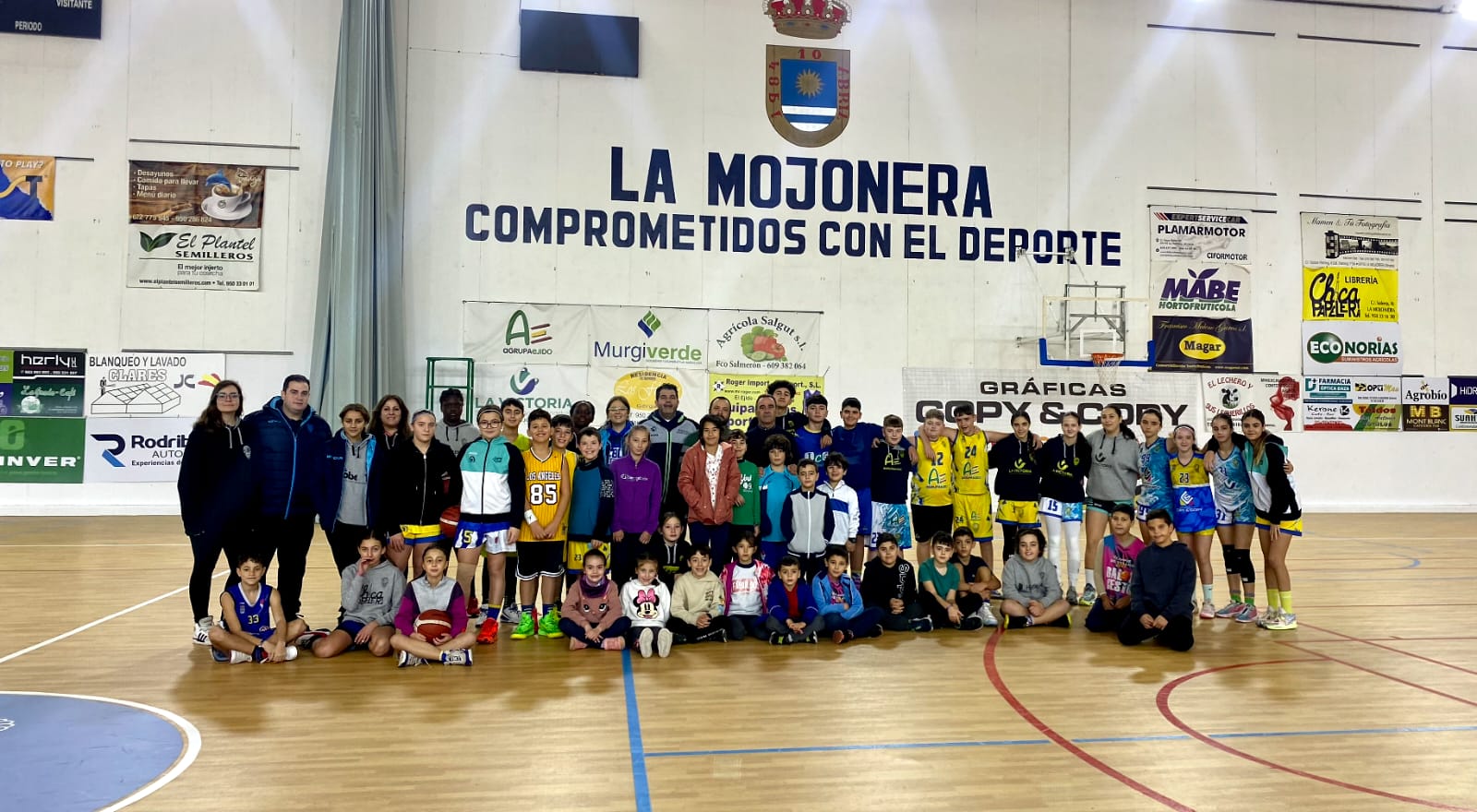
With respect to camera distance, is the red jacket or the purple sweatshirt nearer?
the purple sweatshirt

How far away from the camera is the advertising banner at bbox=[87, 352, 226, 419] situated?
13.2 m

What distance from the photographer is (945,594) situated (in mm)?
7133

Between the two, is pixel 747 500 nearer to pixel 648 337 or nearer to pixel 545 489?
pixel 545 489

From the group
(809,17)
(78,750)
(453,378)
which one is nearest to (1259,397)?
(809,17)

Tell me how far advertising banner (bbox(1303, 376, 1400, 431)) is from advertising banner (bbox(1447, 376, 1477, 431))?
1.01 m

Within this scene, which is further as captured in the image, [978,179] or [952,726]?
[978,179]

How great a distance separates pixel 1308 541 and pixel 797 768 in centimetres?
1107

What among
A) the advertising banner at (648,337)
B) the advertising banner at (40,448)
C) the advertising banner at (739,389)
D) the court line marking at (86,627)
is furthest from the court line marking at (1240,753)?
the advertising banner at (40,448)

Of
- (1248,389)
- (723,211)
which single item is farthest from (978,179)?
(1248,389)

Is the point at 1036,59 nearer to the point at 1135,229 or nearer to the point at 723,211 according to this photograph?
the point at 1135,229

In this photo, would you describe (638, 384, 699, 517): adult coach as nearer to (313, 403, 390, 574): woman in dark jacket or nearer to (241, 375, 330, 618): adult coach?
(313, 403, 390, 574): woman in dark jacket

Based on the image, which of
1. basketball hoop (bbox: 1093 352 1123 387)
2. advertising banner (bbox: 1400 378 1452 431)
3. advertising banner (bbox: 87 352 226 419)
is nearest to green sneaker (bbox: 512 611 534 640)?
advertising banner (bbox: 87 352 226 419)

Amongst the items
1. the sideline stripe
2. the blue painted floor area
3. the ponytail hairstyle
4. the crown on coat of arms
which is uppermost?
the crown on coat of arms

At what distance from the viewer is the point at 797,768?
3963 mm
